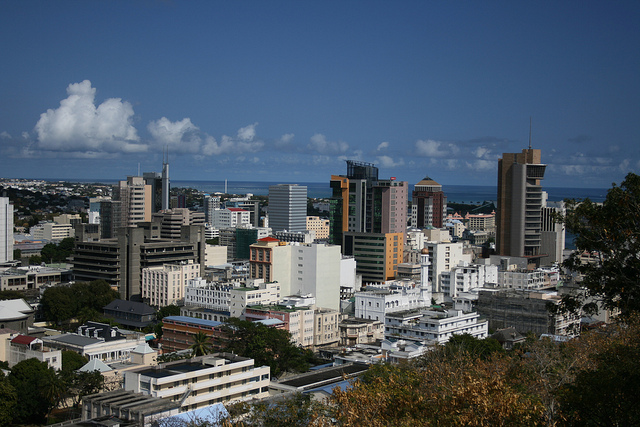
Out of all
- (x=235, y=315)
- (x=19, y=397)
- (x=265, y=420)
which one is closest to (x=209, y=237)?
(x=235, y=315)

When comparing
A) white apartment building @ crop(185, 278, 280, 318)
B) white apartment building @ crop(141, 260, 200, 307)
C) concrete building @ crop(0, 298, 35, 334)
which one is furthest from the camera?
white apartment building @ crop(141, 260, 200, 307)

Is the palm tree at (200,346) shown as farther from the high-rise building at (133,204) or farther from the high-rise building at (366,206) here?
the high-rise building at (133,204)

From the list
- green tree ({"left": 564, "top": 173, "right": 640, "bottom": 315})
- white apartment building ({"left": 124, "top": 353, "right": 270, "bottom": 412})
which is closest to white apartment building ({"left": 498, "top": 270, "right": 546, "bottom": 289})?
white apartment building ({"left": 124, "top": 353, "right": 270, "bottom": 412})

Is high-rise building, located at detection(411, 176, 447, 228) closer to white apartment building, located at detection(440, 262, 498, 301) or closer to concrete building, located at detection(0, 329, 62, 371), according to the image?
white apartment building, located at detection(440, 262, 498, 301)

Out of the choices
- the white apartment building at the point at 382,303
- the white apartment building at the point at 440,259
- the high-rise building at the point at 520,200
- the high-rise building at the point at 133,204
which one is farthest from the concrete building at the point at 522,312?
the high-rise building at the point at 133,204

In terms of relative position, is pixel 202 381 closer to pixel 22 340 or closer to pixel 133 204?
pixel 22 340
